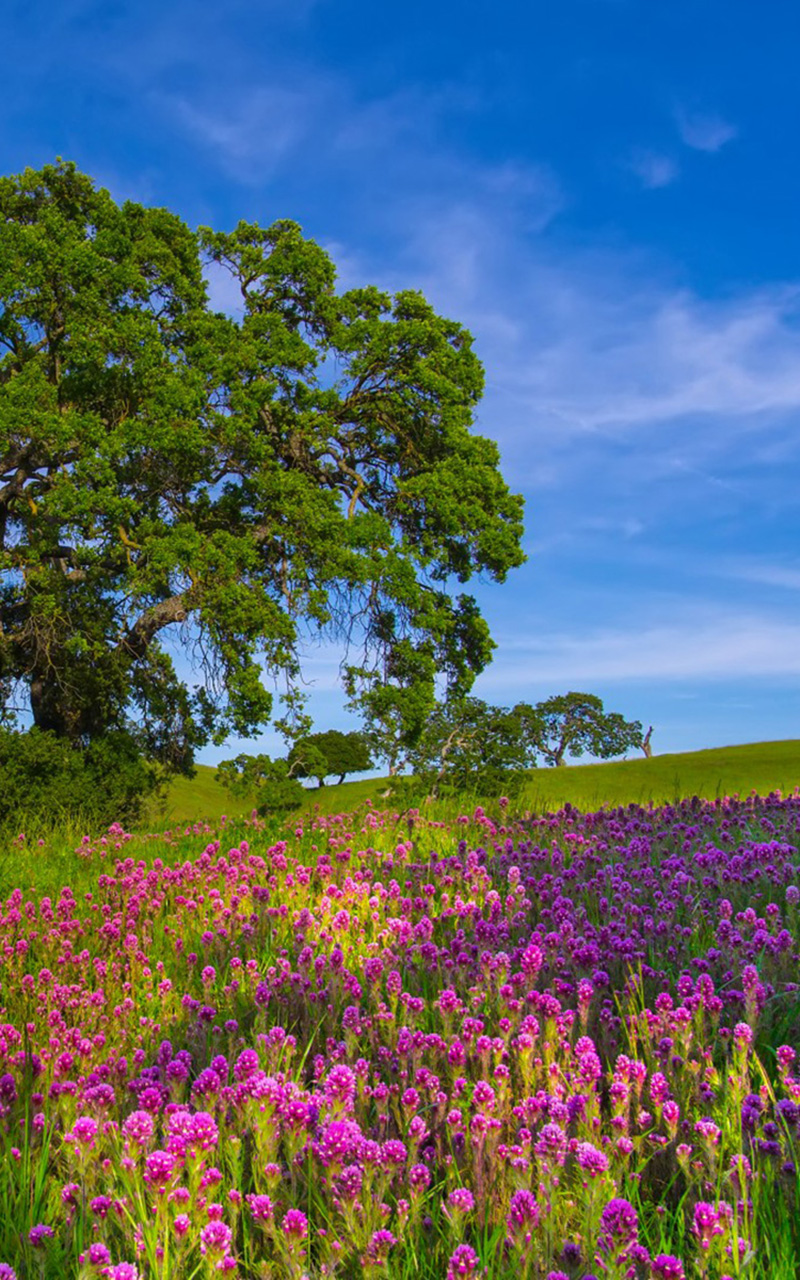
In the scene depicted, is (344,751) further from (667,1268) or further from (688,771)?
(667,1268)

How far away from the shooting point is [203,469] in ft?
82.8

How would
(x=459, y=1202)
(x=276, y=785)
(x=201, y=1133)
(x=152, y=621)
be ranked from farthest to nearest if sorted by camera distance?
(x=152, y=621), (x=276, y=785), (x=201, y=1133), (x=459, y=1202)

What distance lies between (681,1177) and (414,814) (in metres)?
7.71

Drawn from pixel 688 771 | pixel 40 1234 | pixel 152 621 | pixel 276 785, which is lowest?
pixel 40 1234

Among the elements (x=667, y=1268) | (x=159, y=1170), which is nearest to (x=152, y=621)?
(x=159, y=1170)

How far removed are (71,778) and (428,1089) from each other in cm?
2199

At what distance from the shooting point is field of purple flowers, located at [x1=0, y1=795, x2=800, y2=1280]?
2.50 m

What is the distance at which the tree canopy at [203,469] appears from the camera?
22359 millimetres

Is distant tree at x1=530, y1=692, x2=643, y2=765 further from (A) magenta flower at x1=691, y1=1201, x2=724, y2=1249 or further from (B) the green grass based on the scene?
(A) magenta flower at x1=691, y1=1201, x2=724, y2=1249

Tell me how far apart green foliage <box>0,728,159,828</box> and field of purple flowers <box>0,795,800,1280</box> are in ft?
53.7

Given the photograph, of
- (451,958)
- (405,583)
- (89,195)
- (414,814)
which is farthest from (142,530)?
(451,958)

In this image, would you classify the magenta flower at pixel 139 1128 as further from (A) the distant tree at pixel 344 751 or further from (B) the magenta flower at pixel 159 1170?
(A) the distant tree at pixel 344 751

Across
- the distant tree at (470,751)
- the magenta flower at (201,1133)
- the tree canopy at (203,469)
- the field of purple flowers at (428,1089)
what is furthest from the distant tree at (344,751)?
the magenta flower at (201,1133)

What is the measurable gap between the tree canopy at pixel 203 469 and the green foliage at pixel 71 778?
1.26 meters
